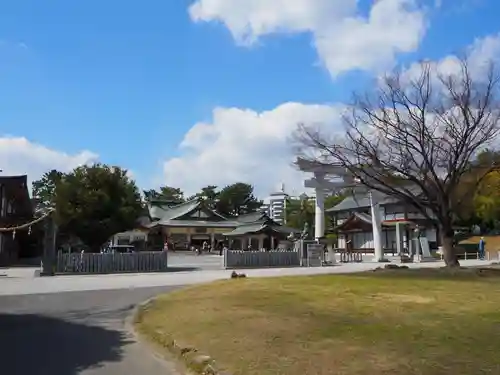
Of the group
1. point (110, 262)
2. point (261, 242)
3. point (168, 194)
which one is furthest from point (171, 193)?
point (110, 262)

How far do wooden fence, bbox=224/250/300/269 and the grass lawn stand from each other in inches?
697

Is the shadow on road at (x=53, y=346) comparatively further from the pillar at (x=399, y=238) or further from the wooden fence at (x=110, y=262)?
the pillar at (x=399, y=238)

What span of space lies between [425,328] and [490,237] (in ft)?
170

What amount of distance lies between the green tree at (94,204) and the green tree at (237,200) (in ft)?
188

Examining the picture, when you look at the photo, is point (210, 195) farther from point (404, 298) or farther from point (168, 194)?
point (404, 298)

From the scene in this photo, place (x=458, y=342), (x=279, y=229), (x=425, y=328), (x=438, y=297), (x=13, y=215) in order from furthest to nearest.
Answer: (x=279, y=229), (x=13, y=215), (x=438, y=297), (x=425, y=328), (x=458, y=342)

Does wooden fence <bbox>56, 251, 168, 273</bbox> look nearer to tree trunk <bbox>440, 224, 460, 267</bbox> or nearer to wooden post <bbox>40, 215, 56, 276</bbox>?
wooden post <bbox>40, 215, 56, 276</bbox>

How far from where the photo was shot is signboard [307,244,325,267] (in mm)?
34312

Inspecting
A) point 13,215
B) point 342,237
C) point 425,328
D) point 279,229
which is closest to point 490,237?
point 342,237

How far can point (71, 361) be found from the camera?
7.64 meters

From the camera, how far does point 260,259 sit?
33.5m

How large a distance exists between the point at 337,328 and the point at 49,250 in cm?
2144

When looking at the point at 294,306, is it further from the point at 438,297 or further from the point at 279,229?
the point at 279,229

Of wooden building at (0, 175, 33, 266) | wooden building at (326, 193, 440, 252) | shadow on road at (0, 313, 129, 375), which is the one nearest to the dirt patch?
shadow on road at (0, 313, 129, 375)
